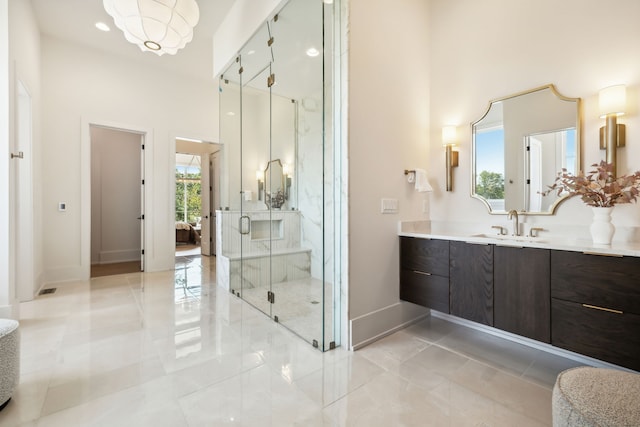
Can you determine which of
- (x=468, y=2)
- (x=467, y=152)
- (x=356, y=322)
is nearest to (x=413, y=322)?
(x=356, y=322)

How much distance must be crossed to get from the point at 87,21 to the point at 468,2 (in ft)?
15.5

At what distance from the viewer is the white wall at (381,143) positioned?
2.33 m

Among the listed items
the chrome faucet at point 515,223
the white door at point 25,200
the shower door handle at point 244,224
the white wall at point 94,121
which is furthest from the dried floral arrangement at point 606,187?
the white wall at point 94,121

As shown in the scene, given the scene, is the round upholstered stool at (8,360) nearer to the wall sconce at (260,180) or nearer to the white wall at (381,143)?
the white wall at (381,143)

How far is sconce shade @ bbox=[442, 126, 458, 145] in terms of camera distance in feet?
9.33


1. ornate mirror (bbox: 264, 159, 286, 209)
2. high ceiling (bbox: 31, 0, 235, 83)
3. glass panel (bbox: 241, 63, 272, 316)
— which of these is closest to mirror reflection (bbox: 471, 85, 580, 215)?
ornate mirror (bbox: 264, 159, 286, 209)

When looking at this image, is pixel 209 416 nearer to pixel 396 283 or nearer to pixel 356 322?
pixel 356 322

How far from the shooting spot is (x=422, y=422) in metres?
1.52

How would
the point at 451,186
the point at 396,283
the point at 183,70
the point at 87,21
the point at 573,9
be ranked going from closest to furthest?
the point at 573,9 → the point at 396,283 → the point at 451,186 → the point at 87,21 → the point at 183,70

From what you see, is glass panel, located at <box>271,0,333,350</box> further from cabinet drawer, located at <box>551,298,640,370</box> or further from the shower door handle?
cabinet drawer, located at <box>551,298,640,370</box>

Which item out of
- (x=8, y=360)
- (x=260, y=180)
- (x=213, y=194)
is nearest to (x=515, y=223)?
(x=260, y=180)

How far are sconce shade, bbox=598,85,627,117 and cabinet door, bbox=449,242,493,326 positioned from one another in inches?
47.3

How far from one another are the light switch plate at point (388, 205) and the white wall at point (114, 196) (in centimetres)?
582

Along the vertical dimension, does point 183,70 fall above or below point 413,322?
above
